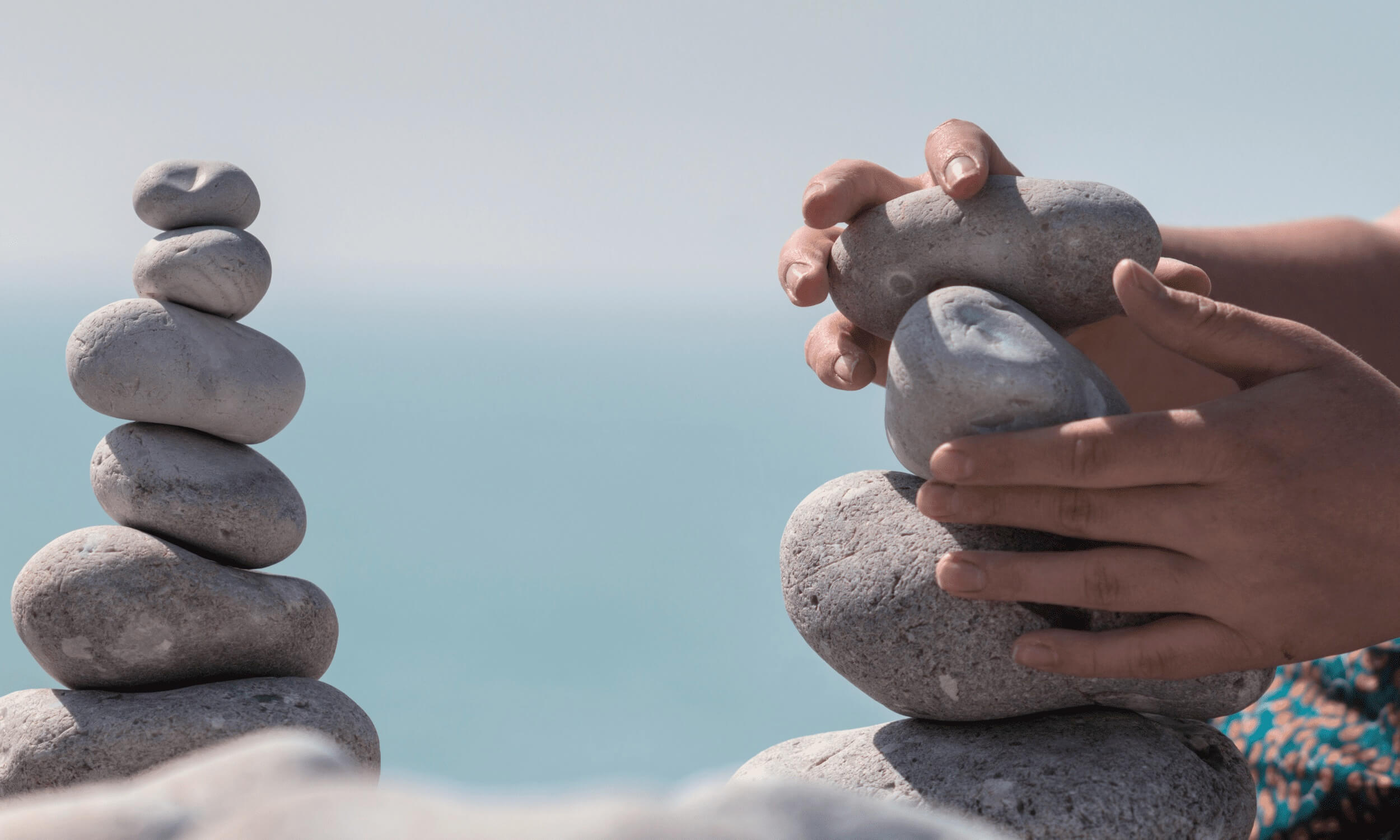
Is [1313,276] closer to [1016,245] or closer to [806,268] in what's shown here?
[1016,245]

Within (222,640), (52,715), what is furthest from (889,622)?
(52,715)

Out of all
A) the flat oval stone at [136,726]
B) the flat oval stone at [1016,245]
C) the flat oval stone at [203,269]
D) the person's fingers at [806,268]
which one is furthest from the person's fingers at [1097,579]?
the flat oval stone at [203,269]

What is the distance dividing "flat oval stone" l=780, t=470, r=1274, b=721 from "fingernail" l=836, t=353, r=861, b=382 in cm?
27

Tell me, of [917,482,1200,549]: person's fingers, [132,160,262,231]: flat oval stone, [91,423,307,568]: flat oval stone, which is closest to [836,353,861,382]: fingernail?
[917,482,1200,549]: person's fingers

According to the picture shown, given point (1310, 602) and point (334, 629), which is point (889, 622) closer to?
point (1310, 602)

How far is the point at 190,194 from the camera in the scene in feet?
9.73

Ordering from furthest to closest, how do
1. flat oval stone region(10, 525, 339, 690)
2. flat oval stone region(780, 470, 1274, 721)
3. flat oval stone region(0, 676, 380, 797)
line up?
flat oval stone region(10, 525, 339, 690), flat oval stone region(0, 676, 380, 797), flat oval stone region(780, 470, 1274, 721)

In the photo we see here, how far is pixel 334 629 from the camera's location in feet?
10.2

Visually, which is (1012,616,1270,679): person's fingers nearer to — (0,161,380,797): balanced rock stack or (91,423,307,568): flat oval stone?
(0,161,380,797): balanced rock stack

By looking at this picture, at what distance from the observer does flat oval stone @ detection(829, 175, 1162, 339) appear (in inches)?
75.4

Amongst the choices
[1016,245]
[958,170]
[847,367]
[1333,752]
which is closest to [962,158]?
[958,170]

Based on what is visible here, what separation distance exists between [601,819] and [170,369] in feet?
8.36

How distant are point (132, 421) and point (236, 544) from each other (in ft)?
1.54

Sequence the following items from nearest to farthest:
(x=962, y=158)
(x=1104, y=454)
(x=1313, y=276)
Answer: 1. (x=1104, y=454)
2. (x=962, y=158)
3. (x=1313, y=276)
